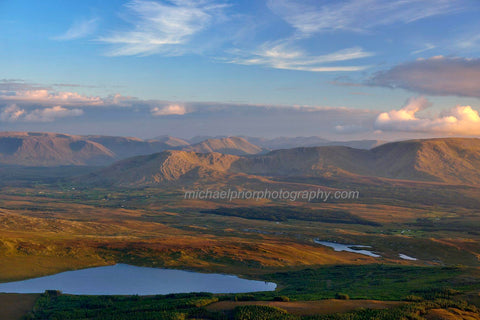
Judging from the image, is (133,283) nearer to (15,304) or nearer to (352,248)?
(15,304)

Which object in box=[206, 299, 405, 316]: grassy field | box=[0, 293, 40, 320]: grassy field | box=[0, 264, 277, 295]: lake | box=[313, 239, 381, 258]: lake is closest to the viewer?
box=[206, 299, 405, 316]: grassy field

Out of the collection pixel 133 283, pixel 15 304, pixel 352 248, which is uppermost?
pixel 15 304

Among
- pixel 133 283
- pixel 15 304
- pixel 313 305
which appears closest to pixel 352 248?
pixel 133 283

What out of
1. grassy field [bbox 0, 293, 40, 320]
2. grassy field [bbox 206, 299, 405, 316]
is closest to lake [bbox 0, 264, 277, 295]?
grassy field [bbox 0, 293, 40, 320]

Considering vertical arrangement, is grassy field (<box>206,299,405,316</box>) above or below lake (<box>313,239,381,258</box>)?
above

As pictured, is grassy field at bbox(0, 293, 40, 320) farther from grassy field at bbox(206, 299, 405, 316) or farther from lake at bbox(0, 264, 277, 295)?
grassy field at bbox(206, 299, 405, 316)

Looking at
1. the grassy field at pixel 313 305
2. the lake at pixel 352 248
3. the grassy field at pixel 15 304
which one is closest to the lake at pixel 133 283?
the grassy field at pixel 15 304

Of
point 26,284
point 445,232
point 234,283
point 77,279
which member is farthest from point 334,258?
point 445,232

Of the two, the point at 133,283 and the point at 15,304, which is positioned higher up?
the point at 15,304

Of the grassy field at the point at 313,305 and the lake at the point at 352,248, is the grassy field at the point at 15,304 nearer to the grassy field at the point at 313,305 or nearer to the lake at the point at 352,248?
the grassy field at the point at 313,305

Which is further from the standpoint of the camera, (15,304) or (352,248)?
(352,248)
